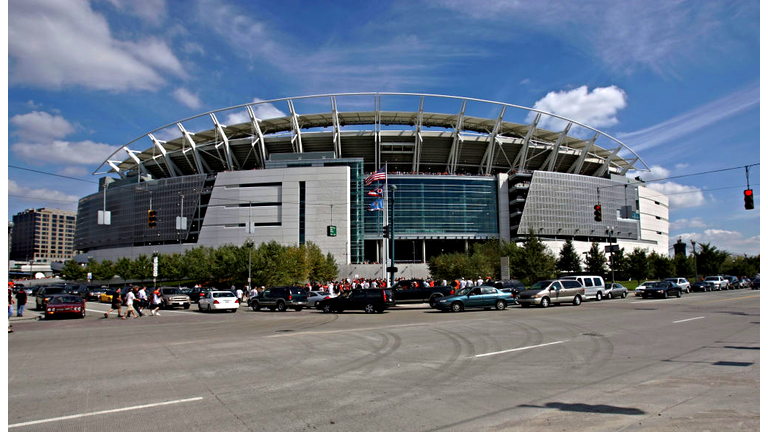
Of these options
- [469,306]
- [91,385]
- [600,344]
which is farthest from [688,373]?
[469,306]

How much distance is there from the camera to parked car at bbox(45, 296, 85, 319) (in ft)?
82.5

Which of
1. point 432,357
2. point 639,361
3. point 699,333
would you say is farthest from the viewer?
point 699,333

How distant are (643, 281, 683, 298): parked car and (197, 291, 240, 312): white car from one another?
30219 mm

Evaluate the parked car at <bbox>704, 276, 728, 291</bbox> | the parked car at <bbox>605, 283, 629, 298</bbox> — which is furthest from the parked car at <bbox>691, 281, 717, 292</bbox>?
the parked car at <bbox>605, 283, 629, 298</bbox>

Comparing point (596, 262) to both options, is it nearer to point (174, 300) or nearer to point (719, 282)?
point (719, 282)

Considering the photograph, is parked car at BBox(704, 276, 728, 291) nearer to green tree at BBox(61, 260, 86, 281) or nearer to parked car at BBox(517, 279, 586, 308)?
parked car at BBox(517, 279, 586, 308)

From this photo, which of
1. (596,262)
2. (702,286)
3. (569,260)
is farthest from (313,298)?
(569,260)

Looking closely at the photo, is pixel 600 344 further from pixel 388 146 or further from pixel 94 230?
pixel 94 230

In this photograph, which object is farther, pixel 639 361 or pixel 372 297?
A: pixel 372 297

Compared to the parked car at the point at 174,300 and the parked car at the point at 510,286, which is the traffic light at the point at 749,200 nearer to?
the parked car at the point at 510,286

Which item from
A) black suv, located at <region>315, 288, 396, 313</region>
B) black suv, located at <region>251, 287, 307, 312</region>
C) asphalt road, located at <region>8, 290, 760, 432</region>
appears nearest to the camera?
asphalt road, located at <region>8, 290, 760, 432</region>

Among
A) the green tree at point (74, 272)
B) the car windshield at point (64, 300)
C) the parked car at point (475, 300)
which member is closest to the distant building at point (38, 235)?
the green tree at point (74, 272)

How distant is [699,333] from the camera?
14055 mm

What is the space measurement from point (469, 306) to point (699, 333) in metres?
13.0
